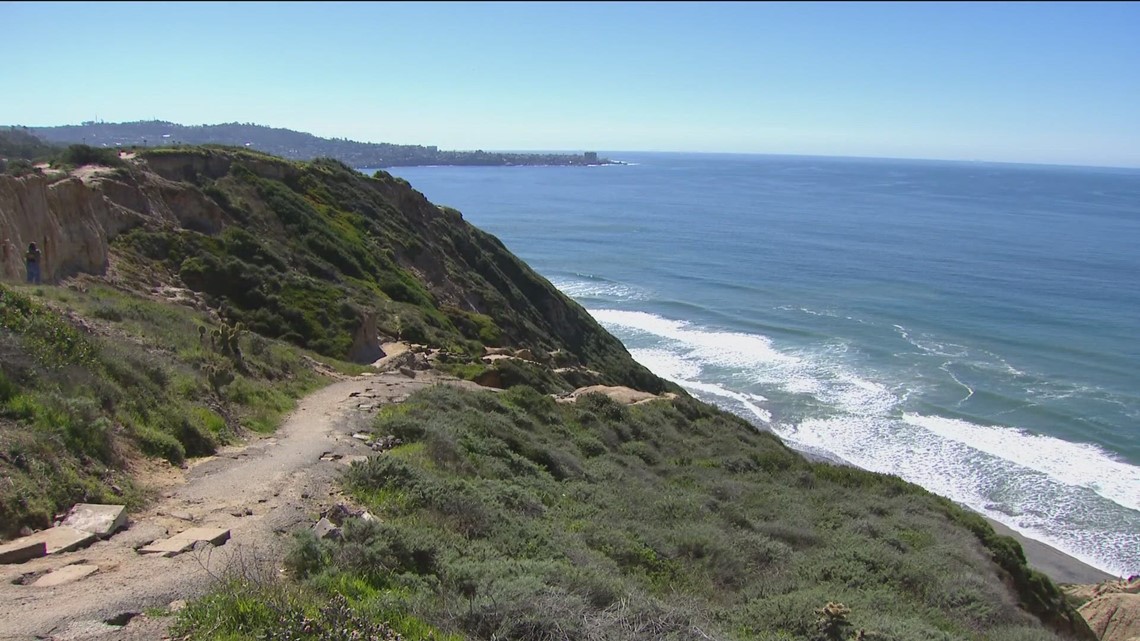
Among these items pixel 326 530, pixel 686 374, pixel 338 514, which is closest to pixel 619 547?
pixel 338 514

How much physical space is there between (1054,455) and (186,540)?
3240 cm

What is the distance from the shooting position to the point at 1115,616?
15000 millimetres

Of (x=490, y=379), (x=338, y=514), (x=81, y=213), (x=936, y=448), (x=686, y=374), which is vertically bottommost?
(x=936, y=448)

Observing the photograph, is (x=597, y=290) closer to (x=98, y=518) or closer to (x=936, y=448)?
(x=936, y=448)

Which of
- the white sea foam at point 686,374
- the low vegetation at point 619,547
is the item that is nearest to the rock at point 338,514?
the low vegetation at point 619,547

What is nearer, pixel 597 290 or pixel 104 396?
pixel 104 396

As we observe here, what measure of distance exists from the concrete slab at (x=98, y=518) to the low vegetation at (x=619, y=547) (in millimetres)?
1913

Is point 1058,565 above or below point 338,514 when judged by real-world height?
below

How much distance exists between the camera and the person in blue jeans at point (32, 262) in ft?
51.6

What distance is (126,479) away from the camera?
8.09 meters

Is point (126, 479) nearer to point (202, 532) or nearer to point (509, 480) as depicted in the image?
point (202, 532)

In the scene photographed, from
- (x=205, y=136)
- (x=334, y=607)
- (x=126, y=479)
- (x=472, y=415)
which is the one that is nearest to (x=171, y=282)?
(x=472, y=415)

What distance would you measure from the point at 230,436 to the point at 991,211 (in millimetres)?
121129

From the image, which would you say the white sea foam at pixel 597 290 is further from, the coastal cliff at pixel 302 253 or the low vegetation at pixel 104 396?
the low vegetation at pixel 104 396
